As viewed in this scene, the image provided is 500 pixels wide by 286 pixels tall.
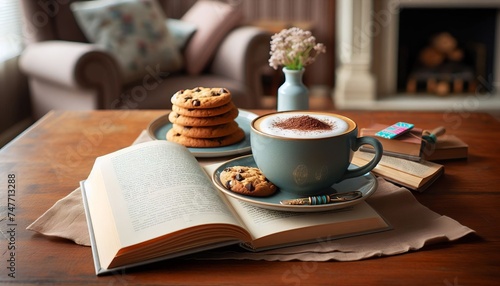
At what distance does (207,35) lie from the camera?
3.08m

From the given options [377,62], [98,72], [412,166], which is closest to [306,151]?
[412,166]

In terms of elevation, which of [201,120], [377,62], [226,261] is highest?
[201,120]

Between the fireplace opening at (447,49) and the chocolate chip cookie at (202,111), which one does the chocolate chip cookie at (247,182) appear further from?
the fireplace opening at (447,49)

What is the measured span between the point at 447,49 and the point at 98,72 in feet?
7.84

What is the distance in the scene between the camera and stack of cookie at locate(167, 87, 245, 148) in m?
1.26

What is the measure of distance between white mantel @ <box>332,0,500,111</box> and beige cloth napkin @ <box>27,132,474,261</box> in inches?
116

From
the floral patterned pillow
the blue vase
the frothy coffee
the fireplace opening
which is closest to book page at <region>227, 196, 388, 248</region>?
the frothy coffee

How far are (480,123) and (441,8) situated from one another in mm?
2737

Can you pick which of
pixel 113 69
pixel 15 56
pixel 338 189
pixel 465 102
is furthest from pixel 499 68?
pixel 338 189

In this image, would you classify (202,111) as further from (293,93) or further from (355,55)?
(355,55)

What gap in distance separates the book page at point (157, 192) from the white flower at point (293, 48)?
394mm

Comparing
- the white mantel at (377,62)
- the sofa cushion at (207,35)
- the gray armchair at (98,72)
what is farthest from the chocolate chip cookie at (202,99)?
the white mantel at (377,62)

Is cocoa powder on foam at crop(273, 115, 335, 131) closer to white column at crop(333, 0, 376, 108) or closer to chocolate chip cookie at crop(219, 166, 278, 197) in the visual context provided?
chocolate chip cookie at crop(219, 166, 278, 197)

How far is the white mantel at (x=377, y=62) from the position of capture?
387cm
